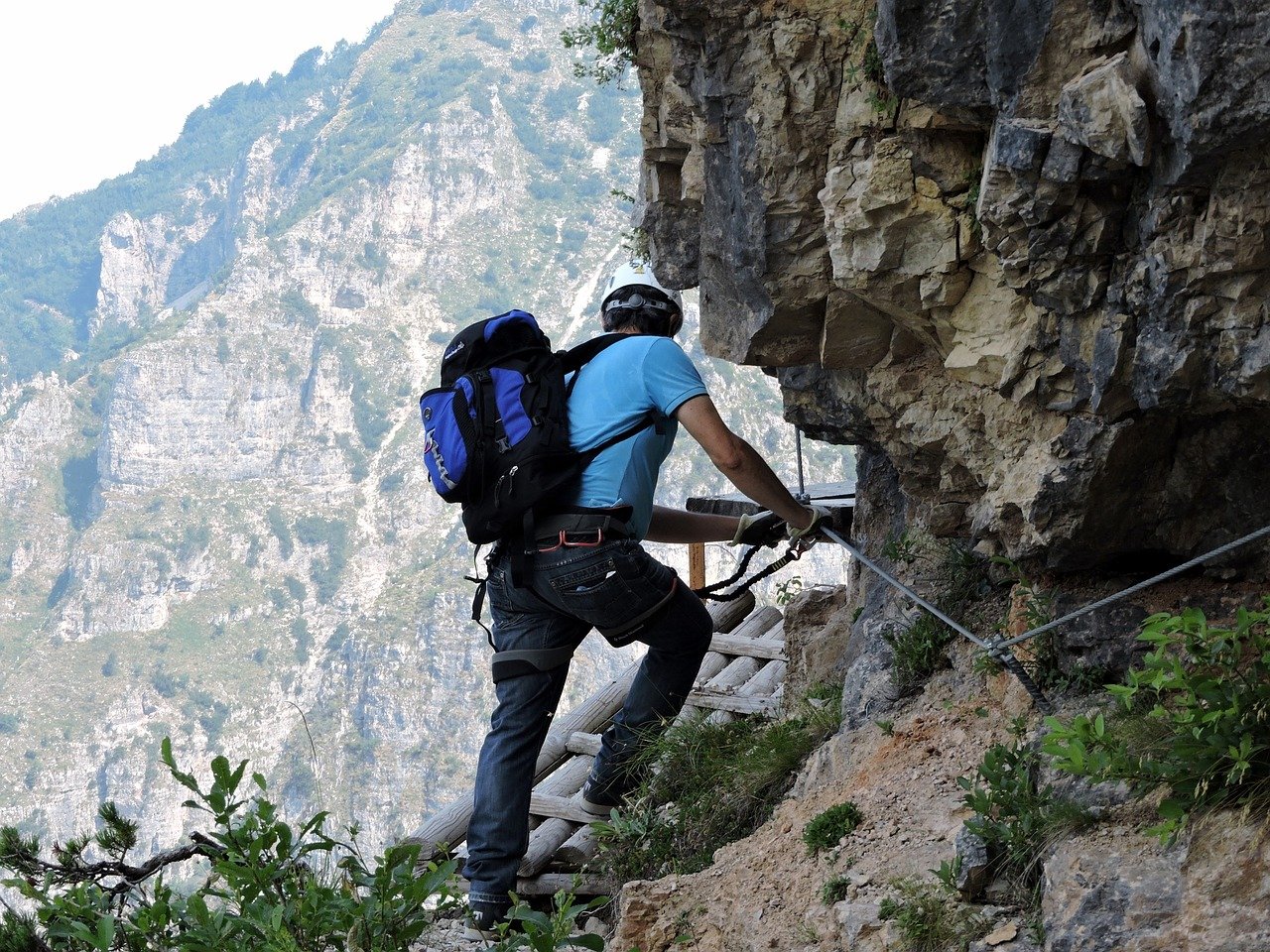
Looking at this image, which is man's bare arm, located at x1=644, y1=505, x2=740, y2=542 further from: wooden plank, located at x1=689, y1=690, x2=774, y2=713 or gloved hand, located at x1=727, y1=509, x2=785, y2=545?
wooden plank, located at x1=689, y1=690, x2=774, y2=713

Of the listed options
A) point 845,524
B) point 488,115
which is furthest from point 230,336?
point 845,524

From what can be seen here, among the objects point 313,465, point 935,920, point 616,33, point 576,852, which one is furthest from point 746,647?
point 313,465

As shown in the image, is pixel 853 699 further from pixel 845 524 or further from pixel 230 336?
pixel 230 336

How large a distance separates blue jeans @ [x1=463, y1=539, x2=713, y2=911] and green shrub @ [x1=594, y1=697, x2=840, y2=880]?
568 millimetres

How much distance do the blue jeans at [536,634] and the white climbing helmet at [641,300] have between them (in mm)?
1077

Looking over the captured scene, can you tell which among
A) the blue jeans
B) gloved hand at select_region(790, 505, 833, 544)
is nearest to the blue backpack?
the blue jeans

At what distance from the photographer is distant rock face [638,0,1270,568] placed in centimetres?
322

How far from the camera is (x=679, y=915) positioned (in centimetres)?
431

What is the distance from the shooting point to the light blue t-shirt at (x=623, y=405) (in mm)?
4746

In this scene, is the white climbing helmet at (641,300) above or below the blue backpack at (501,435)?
above

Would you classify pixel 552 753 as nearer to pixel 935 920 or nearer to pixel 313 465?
pixel 935 920

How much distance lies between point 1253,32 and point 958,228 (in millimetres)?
1467

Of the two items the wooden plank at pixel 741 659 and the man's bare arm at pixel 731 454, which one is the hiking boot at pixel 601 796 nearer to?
the wooden plank at pixel 741 659

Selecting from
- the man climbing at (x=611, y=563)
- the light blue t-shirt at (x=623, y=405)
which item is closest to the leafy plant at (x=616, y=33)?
the man climbing at (x=611, y=563)
